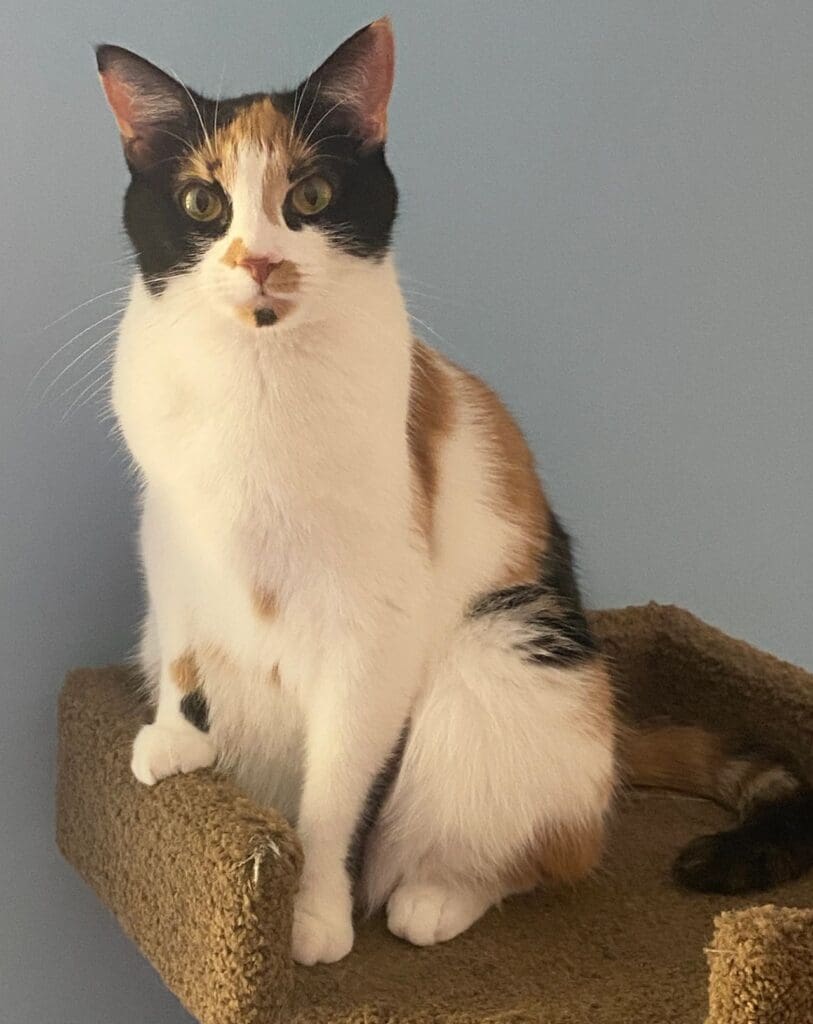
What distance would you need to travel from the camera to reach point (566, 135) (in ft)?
4.69

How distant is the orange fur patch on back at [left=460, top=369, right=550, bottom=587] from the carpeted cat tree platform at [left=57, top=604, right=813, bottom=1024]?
32 centimetres

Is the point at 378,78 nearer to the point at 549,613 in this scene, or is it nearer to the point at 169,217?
the point at 169,217

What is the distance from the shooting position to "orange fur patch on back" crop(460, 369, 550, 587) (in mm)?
1096

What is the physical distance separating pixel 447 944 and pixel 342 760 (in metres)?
0.20

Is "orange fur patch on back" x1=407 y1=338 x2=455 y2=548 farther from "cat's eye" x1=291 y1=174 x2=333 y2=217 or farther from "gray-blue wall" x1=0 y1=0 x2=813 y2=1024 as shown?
"gray-blue wall" x1=0 y1=0 x2=813 y2=1024

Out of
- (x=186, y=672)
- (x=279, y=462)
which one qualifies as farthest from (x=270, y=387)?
(x=186, y=672)

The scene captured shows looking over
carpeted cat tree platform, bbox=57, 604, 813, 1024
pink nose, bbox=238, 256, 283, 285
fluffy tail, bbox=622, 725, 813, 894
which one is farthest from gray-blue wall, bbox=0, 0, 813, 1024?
pink nose, bbox=238, 256, 283, 285

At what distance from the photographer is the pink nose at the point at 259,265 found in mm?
803

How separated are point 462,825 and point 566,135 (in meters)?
0.91

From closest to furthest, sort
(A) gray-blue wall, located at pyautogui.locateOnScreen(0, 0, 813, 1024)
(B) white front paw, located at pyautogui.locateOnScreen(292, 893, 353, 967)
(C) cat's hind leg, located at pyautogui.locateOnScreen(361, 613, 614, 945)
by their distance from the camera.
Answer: (B) white front paw, located at pyautogui.locateOnScreen(292, 893, 353, 967) < (C) cat's hind leg, located at pyautogui.locateOnScreen(361, 613, 614, 945) < (A) gray-blue wall, located at pyautogui.locateOnScreen(0, 0, 813, 1024)

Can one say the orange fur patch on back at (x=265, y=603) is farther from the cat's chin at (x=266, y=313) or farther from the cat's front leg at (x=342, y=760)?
the cat's chin at (x=266, y=313)

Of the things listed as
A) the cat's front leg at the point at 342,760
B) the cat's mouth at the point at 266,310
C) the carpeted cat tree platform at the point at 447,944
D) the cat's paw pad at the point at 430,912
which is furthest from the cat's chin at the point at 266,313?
the cat's paw pad at the point at 430,912

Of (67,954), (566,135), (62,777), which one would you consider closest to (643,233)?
(566,135)

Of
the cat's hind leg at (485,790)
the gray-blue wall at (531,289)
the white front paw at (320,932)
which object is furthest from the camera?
the gray-blue wall at (531,289)
